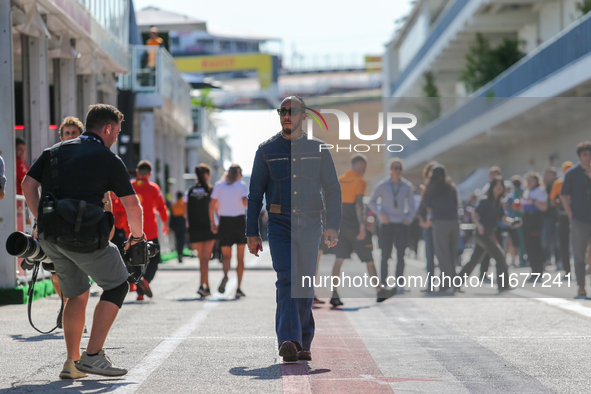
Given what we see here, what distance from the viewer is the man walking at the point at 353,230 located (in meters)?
10.9

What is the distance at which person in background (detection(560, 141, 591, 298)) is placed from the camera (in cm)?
1163

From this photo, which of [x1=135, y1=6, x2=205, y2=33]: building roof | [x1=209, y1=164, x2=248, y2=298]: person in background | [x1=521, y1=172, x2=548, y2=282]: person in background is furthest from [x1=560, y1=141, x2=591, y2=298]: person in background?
[x1=135, y1=6, x2=205, y2=33]: building roof

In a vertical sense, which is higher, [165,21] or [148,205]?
[165,21]

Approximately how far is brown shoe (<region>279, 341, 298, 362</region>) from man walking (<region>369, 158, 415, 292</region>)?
20.2 ft

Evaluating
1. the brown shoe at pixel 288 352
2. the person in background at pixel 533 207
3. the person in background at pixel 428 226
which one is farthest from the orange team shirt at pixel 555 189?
the brown shoe at pixel 288 352

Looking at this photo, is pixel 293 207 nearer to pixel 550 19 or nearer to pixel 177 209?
pixel 177 209

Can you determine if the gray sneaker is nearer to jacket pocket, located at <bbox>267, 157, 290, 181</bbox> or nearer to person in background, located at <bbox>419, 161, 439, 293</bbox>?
jacket pocket, located at <bbox>267, 157, 290, 181</bbox>

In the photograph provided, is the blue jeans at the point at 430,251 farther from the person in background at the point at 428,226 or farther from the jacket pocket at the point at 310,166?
the jacket pocket at the point at 310,166

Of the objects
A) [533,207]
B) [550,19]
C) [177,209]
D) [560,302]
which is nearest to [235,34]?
[550,19]

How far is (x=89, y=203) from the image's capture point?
18.5ft

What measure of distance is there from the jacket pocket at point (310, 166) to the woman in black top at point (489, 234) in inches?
237

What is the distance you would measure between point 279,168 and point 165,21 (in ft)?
97.3

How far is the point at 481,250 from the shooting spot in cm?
1273

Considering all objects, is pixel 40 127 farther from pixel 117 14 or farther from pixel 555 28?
pixel 555 28
